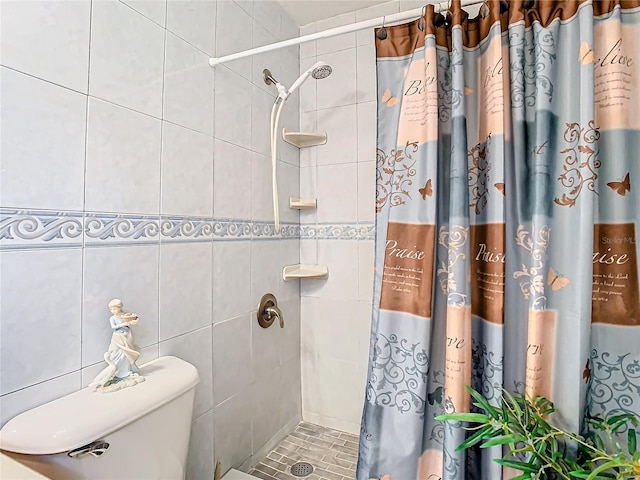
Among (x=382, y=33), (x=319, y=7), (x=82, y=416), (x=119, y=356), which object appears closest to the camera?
(x=82, y=416)

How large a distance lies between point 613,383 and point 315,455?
1.20 meters

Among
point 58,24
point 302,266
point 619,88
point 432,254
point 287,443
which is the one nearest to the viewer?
point 58,24

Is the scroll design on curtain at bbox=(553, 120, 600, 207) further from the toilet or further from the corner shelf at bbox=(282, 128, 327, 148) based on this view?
the toilet

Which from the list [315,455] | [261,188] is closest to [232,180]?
[261,188]

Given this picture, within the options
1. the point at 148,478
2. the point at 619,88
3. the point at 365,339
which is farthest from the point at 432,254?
the point at 148,478

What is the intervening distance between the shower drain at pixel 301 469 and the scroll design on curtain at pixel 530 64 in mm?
1608

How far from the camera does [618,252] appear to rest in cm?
92

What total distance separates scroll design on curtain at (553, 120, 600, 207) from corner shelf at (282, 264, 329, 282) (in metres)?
1.05

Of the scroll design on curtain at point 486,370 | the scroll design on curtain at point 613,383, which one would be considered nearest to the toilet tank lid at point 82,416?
the scroll design on curtain at point 486,370

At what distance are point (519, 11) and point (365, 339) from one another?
1.41 metres

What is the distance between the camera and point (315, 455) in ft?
4.97

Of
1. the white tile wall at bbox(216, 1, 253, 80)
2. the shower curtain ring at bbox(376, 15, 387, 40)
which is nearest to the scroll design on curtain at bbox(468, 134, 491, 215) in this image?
the shower curtain ring at bbox(376, 15, 387, 40)

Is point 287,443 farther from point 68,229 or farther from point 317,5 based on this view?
point 317,5

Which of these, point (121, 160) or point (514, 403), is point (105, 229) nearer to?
point (121, 160)
